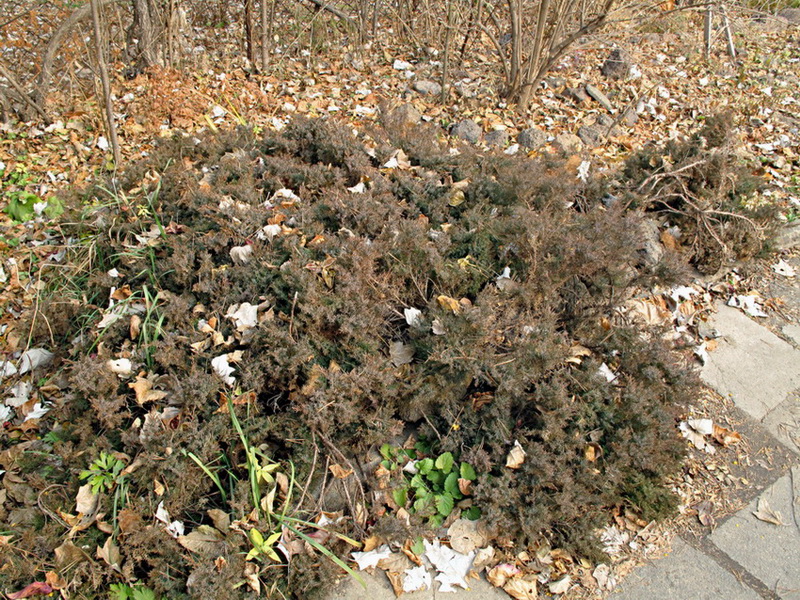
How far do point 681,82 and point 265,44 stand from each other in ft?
13.6

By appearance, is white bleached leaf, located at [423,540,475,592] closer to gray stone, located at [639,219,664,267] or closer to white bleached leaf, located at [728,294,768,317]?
gray stone, located at [639,219,664,267]

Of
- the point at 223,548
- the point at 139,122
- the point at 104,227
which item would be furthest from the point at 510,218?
the point at 139,122

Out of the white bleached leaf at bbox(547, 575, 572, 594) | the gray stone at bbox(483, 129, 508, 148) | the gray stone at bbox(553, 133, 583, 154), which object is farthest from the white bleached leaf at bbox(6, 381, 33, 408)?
the gray stone at bbox(553, 133, 583, 154)

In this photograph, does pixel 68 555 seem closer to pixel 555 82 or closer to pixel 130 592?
pixel 130 592

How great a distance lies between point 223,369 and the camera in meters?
2.74

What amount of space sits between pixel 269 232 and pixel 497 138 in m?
2.46

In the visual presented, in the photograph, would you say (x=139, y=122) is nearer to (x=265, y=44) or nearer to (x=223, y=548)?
(x=265, y=44)

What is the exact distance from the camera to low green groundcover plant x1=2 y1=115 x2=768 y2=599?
8.20 feet

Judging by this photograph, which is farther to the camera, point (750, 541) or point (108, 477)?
point (750, 541)

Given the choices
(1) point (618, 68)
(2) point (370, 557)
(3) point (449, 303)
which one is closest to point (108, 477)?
(2) point (370, 557)

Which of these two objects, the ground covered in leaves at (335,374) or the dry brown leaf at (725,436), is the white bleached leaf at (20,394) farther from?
the dry brown leaf at (725,436)

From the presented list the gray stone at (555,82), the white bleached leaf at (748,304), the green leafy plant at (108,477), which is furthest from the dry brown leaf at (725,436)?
the gray stone at (555,82)

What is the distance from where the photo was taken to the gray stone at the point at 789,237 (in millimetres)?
4254

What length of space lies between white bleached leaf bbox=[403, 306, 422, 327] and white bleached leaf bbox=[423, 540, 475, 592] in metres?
0.96
